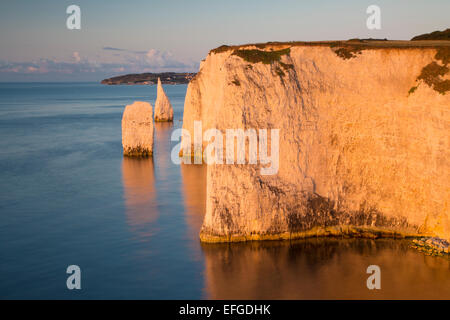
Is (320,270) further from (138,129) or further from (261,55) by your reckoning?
(138,129)

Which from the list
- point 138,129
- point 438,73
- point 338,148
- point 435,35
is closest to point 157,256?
point 338,148

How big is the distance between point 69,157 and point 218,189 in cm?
3275

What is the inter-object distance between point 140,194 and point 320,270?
18.1 metres

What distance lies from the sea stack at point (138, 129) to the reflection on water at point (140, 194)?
1.24 meters

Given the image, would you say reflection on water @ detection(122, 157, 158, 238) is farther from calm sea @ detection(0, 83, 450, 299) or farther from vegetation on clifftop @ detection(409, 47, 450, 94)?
vegetation on clifftop @ detection(409, 47, 450, 94)

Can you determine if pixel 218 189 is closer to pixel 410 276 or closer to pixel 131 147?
pixel 410 276

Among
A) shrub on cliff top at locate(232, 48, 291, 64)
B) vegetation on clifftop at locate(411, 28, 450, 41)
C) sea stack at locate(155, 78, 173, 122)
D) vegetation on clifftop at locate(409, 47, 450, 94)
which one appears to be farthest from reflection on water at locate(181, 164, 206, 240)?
sea stack at locate(155, 78, 173, 122)

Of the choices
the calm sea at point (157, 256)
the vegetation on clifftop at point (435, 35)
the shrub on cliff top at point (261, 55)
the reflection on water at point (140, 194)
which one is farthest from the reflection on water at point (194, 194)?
the vegetation on clifftop at point (435, 35)

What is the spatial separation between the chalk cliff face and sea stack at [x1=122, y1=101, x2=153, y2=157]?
2067 centimetres

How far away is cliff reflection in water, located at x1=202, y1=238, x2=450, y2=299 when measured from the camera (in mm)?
19438

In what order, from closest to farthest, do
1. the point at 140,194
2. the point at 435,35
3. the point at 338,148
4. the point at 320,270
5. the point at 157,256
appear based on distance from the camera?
the point at 320,270
the point at 157,256
the point at 338,148
the point at 140,194
the point at 435,35

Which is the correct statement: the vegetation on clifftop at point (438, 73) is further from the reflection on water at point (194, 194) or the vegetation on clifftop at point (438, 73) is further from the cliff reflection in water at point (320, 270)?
the reflection on water at point (194, 194)

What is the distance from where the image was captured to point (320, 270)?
21766 millimetres

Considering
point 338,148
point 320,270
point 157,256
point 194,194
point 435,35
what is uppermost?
point 435,35
